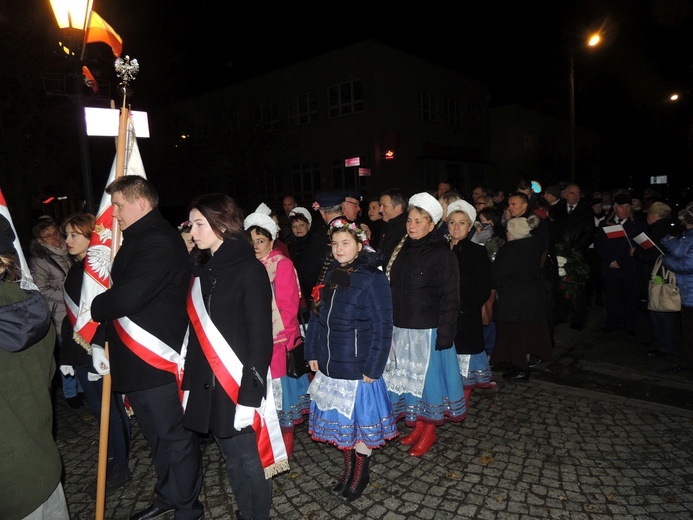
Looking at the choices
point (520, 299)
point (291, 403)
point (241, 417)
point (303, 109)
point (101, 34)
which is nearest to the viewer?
point (241, 417)

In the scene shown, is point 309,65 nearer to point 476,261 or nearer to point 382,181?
point 382,181

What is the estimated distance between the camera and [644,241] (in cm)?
602

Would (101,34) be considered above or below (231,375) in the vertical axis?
above

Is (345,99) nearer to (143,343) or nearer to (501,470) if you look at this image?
(501,470)

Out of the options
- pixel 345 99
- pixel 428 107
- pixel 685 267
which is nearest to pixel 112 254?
pixel 685 267

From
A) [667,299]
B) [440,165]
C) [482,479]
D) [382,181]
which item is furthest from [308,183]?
[482,479]

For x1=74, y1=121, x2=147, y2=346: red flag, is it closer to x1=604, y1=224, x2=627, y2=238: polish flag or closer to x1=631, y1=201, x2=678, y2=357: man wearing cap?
x1=631, y1=201, x2=678, y2=357: man wearing cap

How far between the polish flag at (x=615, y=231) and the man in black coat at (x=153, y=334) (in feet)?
20.3

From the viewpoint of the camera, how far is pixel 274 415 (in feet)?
9.32

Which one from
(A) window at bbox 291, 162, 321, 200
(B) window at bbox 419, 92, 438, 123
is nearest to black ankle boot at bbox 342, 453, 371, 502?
(A) window at bbox 291, 162, 321, 200

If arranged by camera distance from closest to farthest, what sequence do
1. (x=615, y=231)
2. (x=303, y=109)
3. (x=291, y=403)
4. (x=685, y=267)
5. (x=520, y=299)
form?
(x=291, y=403), (x=685, y=267), (x=520, y=299), (x=615, y=231), (x=303, y=109)

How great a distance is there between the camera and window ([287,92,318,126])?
25.5 metres

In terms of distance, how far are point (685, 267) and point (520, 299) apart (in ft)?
5.85

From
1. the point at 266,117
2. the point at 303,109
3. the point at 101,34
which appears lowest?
the point at 101,34
